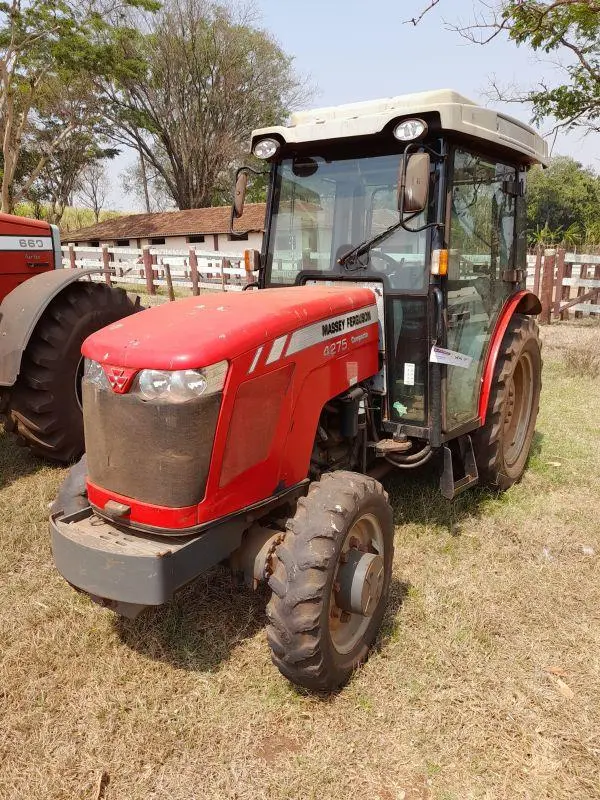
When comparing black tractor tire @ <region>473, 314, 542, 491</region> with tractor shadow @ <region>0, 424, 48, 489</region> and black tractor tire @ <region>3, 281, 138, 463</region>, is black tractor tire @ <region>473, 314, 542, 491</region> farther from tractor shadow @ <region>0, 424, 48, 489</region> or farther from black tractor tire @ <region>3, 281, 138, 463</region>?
tractor shadow @ <region>0, 424, 48, 489</region>

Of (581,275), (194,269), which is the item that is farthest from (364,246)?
(194,269)

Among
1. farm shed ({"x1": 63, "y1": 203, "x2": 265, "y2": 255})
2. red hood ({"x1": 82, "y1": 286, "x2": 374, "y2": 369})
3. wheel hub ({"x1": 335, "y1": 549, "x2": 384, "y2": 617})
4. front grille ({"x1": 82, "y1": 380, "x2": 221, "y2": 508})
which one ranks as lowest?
wheel hub ({"x1": 335, "y1": 549, "x2": 384, "y2": 617})

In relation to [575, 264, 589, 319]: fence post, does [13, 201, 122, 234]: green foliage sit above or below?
above

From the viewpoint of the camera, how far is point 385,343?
11.4 feet

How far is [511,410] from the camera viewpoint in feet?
14.2

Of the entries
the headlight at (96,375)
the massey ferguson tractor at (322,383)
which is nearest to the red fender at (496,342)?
the massey ferguson tractor at (322,383)

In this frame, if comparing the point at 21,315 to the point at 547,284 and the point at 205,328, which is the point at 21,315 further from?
the point at 547,284

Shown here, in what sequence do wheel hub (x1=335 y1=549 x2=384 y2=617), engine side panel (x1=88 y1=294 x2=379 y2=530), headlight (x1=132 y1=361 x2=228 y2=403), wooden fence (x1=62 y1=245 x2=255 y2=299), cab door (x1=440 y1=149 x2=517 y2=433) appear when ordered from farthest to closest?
wooden fence (x1=62 y1=245 x2=255 y2=299)
cab door (x1=440 y1=149 x2=517 y2=433)
wheel hub (x1=335 y1=549 x2=384 y2=617)
engine side panel (x1=88 y1=294 x2=379 y2=530)
headlight (x1=132 y1=361 x2=228 y2=403)

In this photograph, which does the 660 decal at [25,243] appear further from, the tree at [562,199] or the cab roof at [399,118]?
the tree at [562,199]

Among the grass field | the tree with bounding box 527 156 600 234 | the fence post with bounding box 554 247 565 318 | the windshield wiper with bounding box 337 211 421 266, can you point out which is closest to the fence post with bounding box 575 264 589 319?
the fence post with bounding box 554 247 565 318

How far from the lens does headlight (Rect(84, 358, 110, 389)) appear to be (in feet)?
8.23

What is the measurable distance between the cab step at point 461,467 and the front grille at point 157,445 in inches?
65.8

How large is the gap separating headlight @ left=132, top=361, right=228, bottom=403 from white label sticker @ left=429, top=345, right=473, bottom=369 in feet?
4.55

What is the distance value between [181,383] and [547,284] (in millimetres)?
11328
